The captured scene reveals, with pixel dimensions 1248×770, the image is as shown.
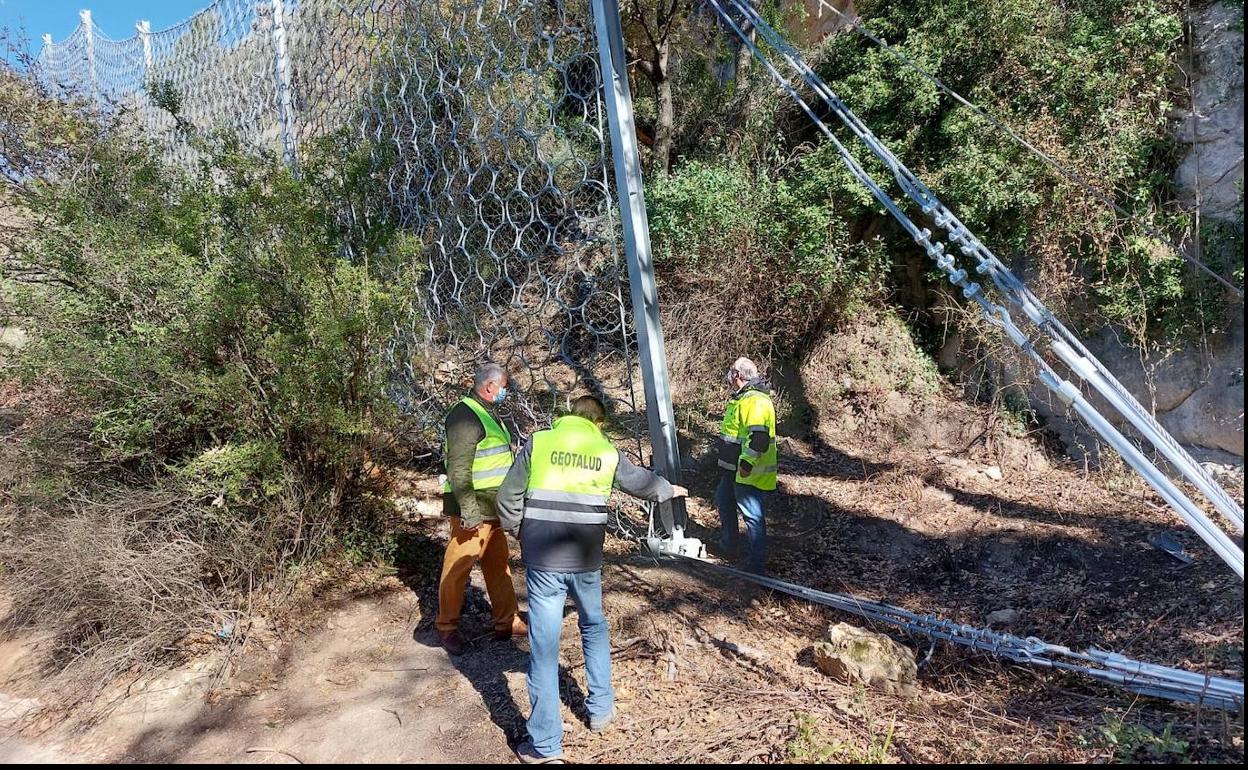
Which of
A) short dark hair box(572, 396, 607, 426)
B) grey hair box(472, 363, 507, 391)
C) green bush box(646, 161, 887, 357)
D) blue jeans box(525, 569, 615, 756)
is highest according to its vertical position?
green bush box(646, 161, 887, 357)

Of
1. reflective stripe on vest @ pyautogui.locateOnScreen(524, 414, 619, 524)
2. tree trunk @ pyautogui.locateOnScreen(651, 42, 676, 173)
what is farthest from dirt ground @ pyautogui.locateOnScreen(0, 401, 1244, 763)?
tree trunk @ pyautogui.locateOnScreen(651, 42, 676, 173)

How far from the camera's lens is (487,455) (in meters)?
3.68

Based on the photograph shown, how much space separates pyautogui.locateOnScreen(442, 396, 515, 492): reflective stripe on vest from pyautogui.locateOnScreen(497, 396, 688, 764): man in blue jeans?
0.56 metres

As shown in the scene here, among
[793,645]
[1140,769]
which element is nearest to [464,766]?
[793,645]

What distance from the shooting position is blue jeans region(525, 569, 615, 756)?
296 cm

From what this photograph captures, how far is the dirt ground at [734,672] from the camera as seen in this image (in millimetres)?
2914

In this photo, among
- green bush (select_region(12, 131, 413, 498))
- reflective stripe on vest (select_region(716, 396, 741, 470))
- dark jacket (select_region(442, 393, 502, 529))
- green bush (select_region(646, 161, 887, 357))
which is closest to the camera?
dark jacket (select_region(442, 393, 502, 529))

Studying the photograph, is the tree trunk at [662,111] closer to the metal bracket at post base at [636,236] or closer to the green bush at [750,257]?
the green bush at [750,257]

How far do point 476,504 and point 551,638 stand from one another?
3.02ft

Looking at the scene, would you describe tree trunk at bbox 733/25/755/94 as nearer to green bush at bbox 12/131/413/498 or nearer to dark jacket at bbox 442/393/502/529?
green bush at bbox 12/131/413/498

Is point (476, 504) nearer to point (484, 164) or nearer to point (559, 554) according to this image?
point (559, 554)

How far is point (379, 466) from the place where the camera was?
15.1 feet

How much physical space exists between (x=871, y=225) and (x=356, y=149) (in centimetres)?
492

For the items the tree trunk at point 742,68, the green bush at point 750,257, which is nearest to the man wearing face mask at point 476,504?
the green bush at point 750,257
